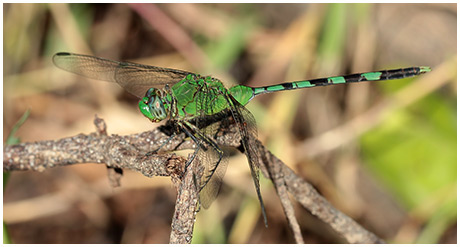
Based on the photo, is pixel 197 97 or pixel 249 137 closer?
pixel 249 137

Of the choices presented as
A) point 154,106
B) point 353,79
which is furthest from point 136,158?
point 353,79

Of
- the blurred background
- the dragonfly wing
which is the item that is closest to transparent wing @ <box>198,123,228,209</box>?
the dragonfly wing

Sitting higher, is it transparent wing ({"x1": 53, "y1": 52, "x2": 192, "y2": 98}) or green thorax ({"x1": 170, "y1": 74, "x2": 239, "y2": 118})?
transparent wing ({"x1": 53, "y1": 52, "x2": 192, "y2": 98})

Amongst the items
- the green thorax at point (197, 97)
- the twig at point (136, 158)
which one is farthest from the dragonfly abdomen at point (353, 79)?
the twig at point (136, 158)

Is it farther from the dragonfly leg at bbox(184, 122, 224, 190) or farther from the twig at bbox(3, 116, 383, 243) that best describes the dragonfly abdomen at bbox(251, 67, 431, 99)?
the twig at bbox(3, 116, 383, 243)

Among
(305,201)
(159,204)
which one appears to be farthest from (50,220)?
(305,201)

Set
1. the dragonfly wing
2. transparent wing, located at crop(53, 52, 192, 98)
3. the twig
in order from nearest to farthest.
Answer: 1. the twig
2. the dragonfly wing
3. transparent wing, located at crop(53, 52, 192, 98)

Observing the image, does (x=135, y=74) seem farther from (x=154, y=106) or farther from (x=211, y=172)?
(x=211, y=172)
